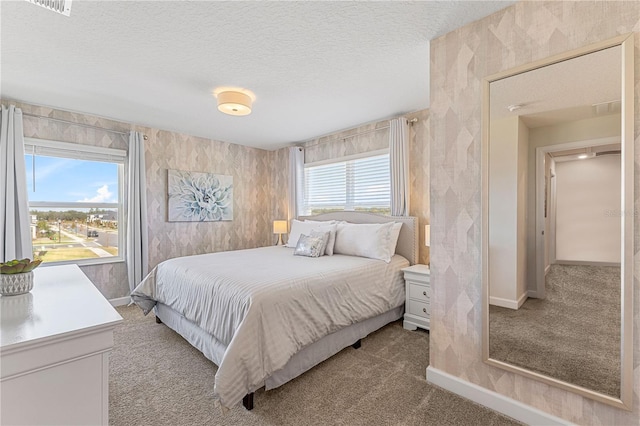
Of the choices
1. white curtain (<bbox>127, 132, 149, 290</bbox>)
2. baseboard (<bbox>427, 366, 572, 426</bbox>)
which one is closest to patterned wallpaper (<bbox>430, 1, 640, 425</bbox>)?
baseboard (<bbox>427, 366, 572, 426</bbox>)

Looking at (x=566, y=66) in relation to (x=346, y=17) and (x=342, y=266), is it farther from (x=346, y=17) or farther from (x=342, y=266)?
(x=342, y=266)

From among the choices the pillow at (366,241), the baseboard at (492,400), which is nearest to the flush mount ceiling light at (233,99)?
the pillow at (366,241)

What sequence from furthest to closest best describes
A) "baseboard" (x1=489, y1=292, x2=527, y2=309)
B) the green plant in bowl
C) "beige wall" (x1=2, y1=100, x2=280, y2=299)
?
"beige wall" (x1=2, y1=100, x2=280, y2=299), "baseboard" (x1=489, y1=292, x2=527, y2=309), the green plant in bowl

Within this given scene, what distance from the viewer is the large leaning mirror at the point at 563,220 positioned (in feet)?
4.50

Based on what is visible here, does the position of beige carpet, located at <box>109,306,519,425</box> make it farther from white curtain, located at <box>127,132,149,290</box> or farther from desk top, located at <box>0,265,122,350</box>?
white curtain, located at <box>127,132,149,290</box>

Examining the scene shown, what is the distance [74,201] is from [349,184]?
3.67 m

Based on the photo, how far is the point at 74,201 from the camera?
11.9 feet

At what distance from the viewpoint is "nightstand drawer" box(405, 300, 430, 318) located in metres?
2.84

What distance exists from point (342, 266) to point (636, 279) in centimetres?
188

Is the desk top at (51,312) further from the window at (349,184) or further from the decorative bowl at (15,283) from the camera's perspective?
the window at (349,184)

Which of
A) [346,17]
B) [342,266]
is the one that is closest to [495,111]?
[346,17]

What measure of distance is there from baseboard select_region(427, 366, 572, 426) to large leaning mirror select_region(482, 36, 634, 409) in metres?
0.20

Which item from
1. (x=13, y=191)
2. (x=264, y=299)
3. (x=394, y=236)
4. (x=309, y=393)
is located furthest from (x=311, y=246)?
(x=13, y=191)

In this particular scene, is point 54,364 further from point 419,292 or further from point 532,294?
point 419,292
